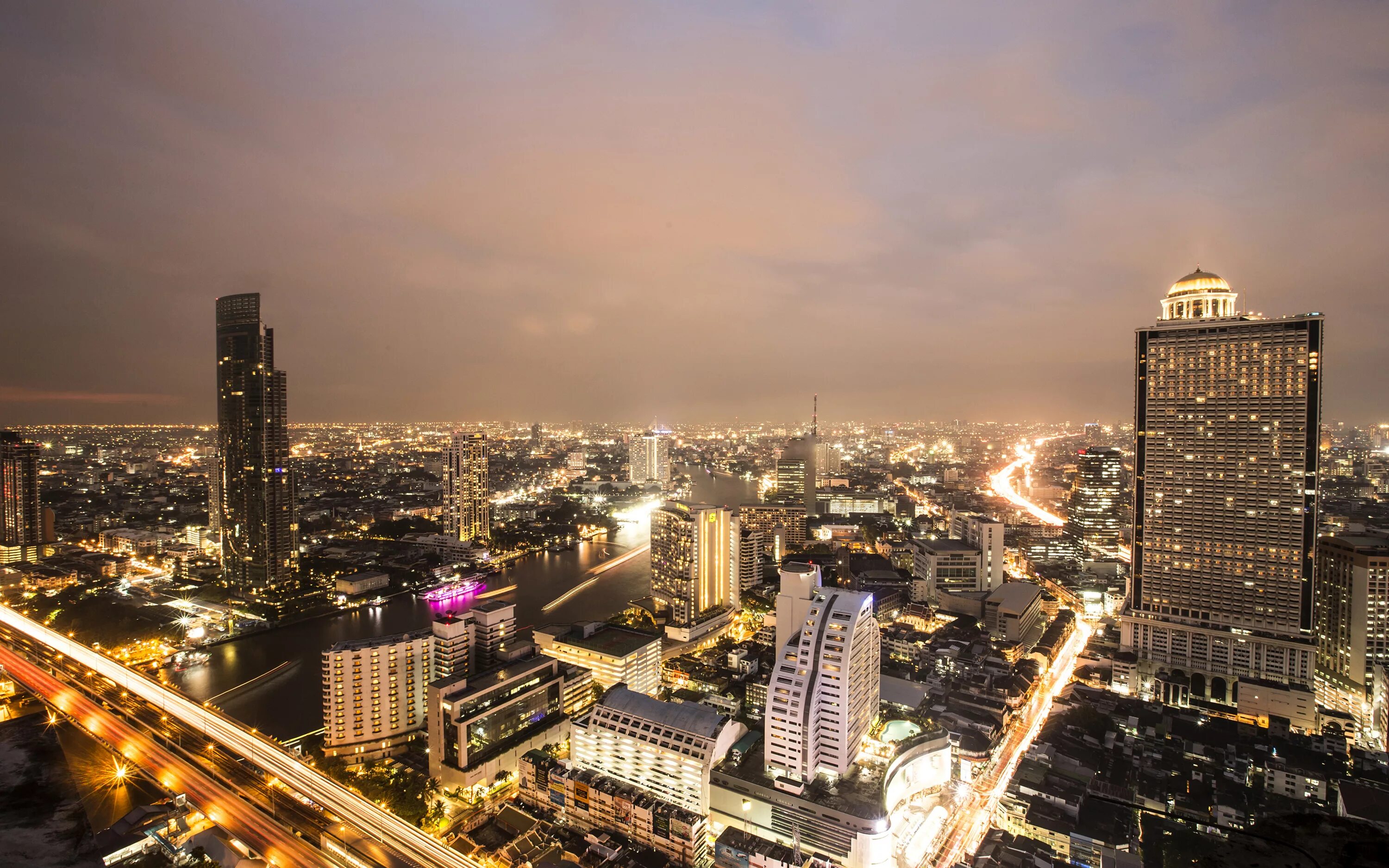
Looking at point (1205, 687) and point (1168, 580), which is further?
point (1168, 580)

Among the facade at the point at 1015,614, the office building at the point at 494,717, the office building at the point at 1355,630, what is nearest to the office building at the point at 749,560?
the facade at the point at 1015,614

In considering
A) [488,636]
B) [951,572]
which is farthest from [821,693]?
[951,572]

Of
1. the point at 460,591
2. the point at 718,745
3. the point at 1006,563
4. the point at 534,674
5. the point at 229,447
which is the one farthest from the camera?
the point at 1006,563

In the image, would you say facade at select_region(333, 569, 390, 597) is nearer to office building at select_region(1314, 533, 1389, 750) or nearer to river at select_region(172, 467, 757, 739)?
river at select_region(172, 467, 757, 739)

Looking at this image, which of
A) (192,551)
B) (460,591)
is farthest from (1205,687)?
(192,551)

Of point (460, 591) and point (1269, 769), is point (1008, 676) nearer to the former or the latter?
point (1269, 769)

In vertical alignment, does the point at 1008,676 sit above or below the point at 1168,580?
below

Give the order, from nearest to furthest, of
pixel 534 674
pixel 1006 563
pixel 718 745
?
pixel 718 745 < pixel 534 674 < pixel 1006 563

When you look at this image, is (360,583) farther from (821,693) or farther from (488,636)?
(821,693)
